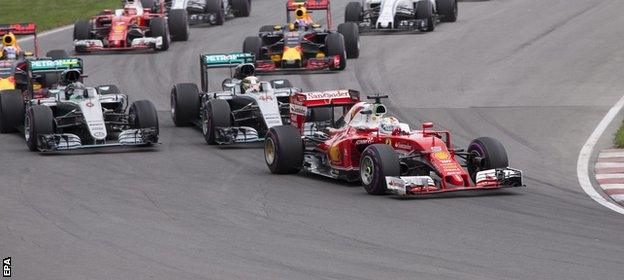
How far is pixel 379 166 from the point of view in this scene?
68.9ft

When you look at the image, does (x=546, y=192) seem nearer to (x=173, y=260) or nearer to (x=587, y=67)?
(x=173, y=260)

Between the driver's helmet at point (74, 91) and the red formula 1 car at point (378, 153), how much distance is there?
15.6 feet

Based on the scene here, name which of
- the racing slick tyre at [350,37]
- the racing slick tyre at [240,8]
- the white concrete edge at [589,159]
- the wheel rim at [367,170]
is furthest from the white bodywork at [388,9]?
the wheel rim at [367,170]

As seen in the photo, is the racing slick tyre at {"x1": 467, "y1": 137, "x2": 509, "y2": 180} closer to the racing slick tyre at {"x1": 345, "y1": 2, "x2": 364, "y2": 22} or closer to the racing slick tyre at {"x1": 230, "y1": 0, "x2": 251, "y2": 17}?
the racing slick tyre at {"x1": 345, "y1": 2, "x2": 364, "y2": 22}

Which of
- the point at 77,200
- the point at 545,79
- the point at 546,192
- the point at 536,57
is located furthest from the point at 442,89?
the point at 77,200

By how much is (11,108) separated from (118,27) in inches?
533

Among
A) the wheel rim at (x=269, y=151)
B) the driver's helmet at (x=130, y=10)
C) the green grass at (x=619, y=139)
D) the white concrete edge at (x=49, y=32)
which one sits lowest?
the white concrete edge at (x=49, y=32)

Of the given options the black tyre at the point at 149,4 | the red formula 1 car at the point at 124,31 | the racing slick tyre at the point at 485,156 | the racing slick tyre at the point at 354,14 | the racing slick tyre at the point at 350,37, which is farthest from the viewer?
the black tyre at the point at 149,4

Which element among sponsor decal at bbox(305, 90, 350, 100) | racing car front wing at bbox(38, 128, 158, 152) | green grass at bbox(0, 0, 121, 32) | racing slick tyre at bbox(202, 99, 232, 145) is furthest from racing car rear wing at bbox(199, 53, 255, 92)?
green grass at bbox(0, 0, 121, 32)

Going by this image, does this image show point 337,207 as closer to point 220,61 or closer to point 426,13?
point 220,61

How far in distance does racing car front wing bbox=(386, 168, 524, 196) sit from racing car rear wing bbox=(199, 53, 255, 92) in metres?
10.1

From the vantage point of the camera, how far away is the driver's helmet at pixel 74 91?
2798 centimetres

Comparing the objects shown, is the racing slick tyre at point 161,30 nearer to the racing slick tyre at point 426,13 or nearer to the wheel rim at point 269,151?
the racing slick tyre at point 426,13

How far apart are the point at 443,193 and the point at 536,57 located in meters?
18.4
